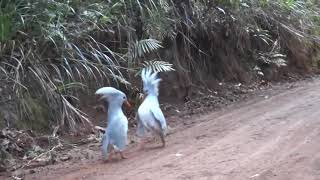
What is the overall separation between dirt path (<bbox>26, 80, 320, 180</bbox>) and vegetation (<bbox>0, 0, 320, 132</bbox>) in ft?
5.51

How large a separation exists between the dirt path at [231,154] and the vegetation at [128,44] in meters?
1.68

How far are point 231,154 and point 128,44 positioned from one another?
152 inches

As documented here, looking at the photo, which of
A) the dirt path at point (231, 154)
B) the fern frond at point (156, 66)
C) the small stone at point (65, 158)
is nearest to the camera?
the dirt path at point (231, 154)

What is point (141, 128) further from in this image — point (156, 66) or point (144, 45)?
point (144, 45)

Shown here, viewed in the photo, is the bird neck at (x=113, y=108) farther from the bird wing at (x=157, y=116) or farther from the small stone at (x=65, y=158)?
the small stone at (x=65, y=158)

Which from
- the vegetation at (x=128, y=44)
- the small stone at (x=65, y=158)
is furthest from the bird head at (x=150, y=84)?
the vegetation at (x=128, y=44)

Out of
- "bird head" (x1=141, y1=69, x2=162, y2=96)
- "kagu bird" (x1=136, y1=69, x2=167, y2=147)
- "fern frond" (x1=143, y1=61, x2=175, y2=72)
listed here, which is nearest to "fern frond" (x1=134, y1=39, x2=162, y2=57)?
"fern frond" (x1=143, y1=61, x2=175, y2=72)

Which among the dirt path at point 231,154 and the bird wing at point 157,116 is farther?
the bird wing at point 157,116

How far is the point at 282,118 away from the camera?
8320mm

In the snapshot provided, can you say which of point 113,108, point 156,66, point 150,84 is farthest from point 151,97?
point 156,66

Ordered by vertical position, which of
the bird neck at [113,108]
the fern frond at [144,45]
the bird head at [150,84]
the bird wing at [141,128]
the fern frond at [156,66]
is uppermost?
the fern frond at [144,45]

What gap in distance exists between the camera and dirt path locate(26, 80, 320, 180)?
5.54m

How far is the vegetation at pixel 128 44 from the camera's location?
25.6ft

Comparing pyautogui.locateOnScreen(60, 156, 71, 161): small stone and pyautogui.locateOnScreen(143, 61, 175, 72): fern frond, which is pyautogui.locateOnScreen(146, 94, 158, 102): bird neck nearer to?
pyautogui.locateOnScreen(60, 156, 71, 161): small stone
